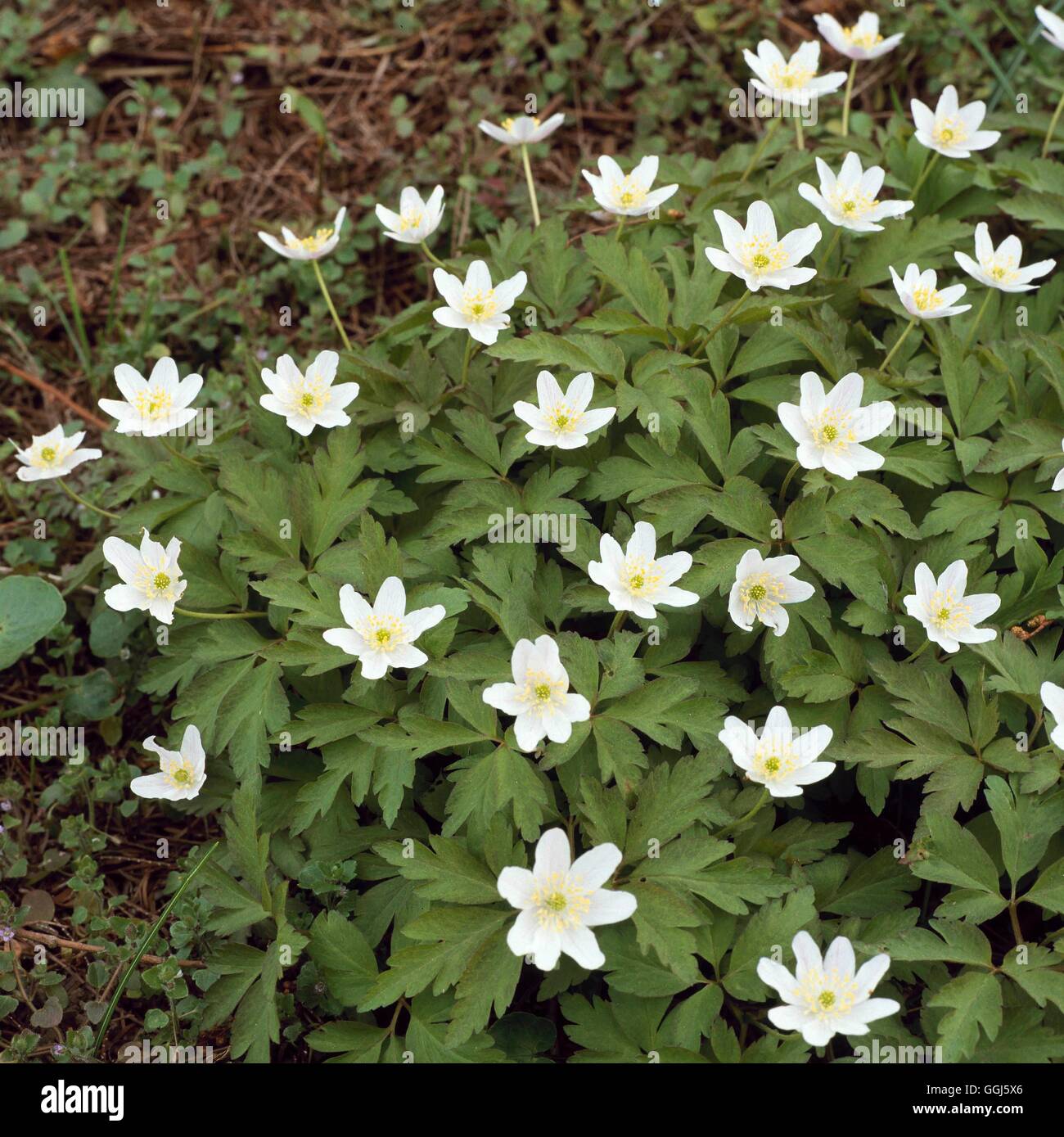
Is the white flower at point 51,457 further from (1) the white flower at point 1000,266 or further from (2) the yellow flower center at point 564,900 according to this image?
(1) the white flower at point 1000,266

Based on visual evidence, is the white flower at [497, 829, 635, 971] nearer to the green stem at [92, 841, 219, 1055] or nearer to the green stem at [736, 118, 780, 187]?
the green stem at [92, 841, 219, 1055]

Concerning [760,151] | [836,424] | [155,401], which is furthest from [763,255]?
[155,401]

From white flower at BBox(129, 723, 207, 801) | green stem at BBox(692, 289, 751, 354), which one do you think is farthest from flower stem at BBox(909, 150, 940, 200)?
white flower at BBox(129, 723, 207, 801)

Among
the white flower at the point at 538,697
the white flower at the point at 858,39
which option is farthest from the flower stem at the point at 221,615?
the white flower at the point at 858,39

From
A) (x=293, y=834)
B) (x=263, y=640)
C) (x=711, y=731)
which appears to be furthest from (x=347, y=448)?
(x=711, y=731)

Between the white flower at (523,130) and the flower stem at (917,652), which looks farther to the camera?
the white flower at (523,130)

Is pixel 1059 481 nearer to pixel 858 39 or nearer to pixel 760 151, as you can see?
pixel 760 151

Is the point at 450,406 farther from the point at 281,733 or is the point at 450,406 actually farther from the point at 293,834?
the point at 293,834
